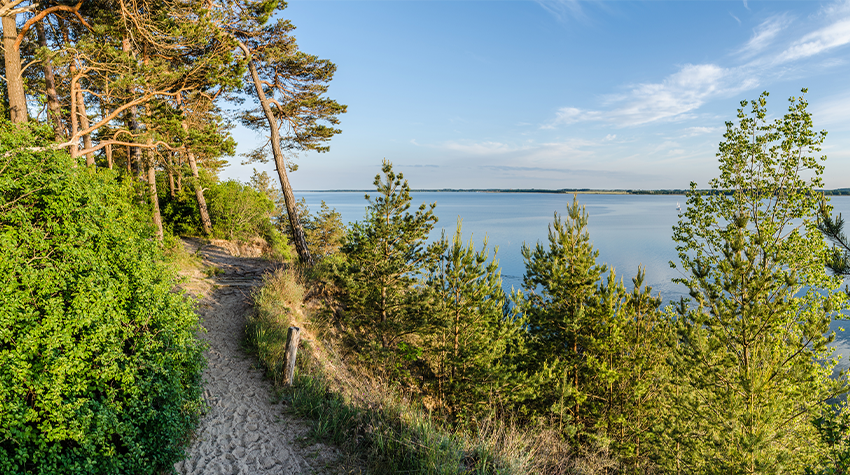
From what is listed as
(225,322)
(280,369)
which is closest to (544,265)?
(280,369)

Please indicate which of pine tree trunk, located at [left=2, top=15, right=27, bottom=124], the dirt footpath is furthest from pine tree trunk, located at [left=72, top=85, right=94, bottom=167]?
the dirt footpath

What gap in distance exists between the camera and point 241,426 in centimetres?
623

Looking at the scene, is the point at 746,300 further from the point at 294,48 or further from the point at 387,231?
the point at 294,48

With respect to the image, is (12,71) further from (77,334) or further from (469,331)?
(469,331)

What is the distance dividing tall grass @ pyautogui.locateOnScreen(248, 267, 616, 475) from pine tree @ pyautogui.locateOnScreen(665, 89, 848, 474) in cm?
264

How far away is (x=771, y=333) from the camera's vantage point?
896cm

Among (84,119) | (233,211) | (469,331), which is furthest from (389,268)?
(233,211)

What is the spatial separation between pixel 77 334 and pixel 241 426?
3077 millimetres

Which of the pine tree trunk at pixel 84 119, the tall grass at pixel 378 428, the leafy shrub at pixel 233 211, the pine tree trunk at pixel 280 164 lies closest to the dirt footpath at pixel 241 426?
the tall grass at pixel 378 428

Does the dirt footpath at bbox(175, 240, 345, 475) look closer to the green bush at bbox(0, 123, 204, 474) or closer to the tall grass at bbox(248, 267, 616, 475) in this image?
the tall grass at bbox(248, 267, 616, 475)

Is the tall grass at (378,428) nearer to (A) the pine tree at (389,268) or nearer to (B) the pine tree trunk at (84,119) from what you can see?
(A) the pine tree at (389,268)

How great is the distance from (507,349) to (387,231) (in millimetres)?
6040

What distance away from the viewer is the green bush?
11.7 ft

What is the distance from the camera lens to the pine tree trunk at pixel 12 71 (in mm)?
8570
